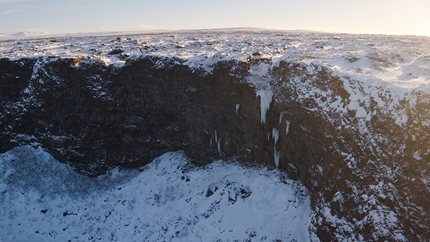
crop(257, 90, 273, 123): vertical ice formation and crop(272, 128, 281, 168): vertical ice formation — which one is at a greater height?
crop(257, 90, 273, 123): vertical ice formation

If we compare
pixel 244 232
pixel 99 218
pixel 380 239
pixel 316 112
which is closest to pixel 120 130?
pixel 99 218

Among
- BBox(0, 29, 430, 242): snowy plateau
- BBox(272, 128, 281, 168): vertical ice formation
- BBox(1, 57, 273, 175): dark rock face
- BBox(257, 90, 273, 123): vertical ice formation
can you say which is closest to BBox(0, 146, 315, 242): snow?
BBox(0, 29, 430, 242): snowy plateau

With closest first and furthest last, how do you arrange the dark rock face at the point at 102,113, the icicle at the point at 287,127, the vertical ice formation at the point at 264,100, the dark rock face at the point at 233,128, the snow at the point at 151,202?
the dark rock face at the point at 233,128 → the snow at the point at 151,202 → the icicle at the point at 287,127 → the vertical ice formation at the point at 264,100 → the dark rock face at the point at 102,113

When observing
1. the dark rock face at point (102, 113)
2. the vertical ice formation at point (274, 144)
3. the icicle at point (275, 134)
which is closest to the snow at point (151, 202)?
the vertical ice formation at point (274, 144)

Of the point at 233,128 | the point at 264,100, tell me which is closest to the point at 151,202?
the point at 233,128

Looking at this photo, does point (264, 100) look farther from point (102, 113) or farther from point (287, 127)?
point (102, 113)

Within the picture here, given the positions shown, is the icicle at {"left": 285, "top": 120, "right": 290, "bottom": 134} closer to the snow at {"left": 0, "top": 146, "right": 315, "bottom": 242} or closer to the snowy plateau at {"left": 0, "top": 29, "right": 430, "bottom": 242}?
the snowy plateau at {"left": 0, "top": 29, "right": 430, "bottom": 242}

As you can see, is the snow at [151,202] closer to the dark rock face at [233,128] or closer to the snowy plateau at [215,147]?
the snowy plateau at [215,147]
